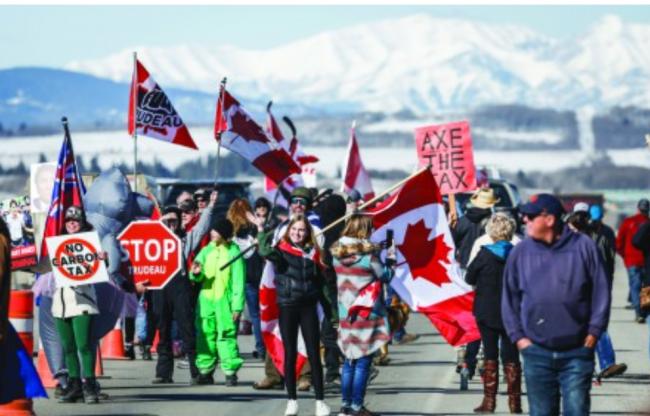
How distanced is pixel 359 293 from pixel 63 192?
3.00 metres

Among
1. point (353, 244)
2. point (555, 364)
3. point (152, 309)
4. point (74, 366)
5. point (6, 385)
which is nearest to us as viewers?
point (555, 364)

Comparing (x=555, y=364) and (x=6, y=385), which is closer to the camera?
(x=555, y=364)

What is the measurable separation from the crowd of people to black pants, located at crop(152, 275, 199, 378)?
0.04ft

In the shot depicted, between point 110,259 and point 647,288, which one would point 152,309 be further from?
point 647,288

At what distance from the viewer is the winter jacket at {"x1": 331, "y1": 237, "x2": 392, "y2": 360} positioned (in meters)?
14.2

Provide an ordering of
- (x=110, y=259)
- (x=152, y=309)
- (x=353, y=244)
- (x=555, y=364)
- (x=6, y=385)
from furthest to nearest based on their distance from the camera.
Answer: (x=152, y=309)
(x=110, y=259)
(x=353, y=244)
(x=6, y=385)
(x=555, y=364)

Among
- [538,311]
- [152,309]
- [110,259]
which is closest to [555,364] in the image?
[538,311]

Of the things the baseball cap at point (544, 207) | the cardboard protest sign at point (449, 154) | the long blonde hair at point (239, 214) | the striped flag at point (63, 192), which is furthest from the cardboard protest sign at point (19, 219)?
the baseball cap at point (544, 207)

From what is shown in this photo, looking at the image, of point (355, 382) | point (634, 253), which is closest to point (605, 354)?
point (355, 382)

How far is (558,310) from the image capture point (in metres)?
10.8

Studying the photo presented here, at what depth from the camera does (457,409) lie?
14.8m

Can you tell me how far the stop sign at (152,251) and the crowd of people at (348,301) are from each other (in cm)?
22

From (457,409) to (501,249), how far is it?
124cm

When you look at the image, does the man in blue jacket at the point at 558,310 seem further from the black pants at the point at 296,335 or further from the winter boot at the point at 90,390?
the winter boot at the point at 90,390
